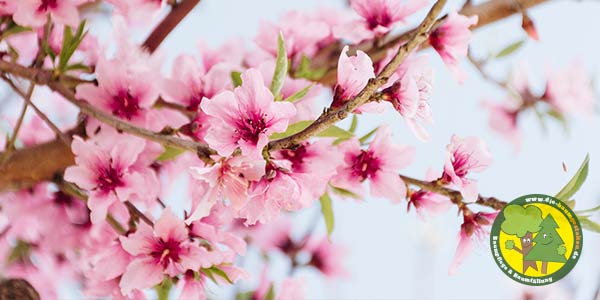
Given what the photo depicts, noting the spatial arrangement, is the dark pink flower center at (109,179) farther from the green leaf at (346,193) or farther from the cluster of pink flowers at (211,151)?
the green leaf at (346,193)

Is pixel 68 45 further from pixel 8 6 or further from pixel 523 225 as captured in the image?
pixel 523 225

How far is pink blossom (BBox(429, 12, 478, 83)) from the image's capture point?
2.02 ft

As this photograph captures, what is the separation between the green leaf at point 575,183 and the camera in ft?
1.85

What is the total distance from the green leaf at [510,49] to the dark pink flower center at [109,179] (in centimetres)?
47

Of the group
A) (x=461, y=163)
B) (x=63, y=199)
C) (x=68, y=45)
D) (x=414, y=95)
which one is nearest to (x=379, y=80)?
(x=414, y=95)

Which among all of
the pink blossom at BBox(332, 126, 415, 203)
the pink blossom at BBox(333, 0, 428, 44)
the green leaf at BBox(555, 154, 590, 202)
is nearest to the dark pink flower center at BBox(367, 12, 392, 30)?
the pink blossom at BBox(333, 0, 428, 44)

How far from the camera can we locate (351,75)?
49 centimetres

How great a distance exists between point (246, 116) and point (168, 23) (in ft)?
0.95

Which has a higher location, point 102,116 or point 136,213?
point 102,116

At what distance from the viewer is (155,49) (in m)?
0.75

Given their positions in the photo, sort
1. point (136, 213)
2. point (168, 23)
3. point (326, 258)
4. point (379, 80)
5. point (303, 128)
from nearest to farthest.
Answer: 1. point (379, 80)
2. point (303, 128)
3. point (136, 213)
4. point (168, 23)
5. point (326, 258)

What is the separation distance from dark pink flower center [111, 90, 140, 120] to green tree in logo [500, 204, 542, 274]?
340 millimetres

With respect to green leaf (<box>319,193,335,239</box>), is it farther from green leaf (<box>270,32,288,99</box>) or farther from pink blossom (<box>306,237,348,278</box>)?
pink blossom (<box>306,237,348,278</box>)

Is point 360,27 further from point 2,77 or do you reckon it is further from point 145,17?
point 2,77
